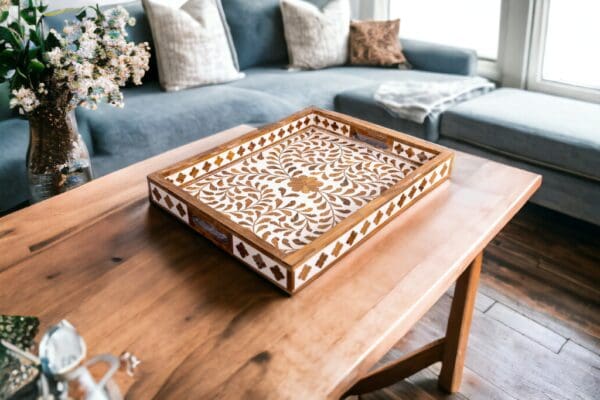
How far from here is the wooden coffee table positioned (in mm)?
693

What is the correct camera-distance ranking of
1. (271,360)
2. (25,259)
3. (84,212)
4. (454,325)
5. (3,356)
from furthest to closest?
(454,325)
(84,212)
(25,259)
(271,360)
(3,356)

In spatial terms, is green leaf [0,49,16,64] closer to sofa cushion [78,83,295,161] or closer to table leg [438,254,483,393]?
sofa cushion [78,83,295,161]

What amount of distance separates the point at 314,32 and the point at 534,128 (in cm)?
136

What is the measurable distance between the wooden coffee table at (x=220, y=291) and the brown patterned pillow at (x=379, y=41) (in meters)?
1.91

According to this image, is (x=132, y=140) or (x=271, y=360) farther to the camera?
(x=132, y=140)

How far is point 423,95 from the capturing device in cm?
235

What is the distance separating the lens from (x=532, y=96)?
2414 mm

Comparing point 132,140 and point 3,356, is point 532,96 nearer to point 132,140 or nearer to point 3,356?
point 132,140

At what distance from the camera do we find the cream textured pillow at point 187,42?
2381 mm

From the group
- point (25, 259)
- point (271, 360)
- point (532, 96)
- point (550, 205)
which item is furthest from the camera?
point (532, 96)

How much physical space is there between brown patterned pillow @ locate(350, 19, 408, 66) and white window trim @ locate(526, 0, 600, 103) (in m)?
0.70

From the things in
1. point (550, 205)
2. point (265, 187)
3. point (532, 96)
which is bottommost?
point (550, 205)

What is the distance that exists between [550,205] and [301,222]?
1418 mm

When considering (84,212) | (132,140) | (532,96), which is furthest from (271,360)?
(532,96)
